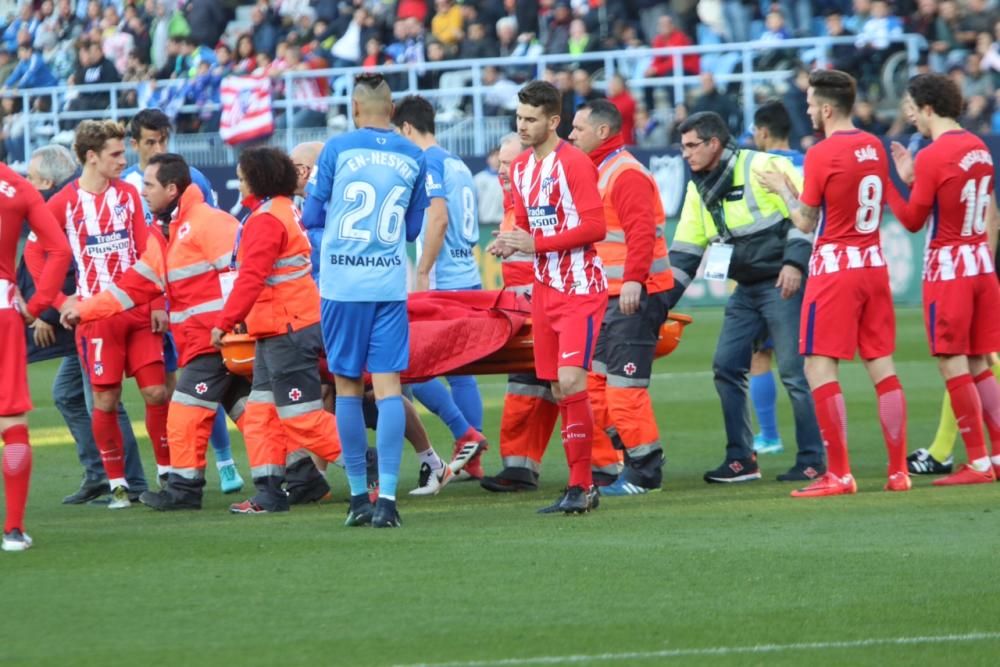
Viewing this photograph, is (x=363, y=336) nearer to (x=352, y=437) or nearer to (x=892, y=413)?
(x=352, y=437)

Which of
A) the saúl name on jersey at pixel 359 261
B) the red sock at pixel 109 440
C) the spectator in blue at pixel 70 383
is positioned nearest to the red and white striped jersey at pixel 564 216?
the saúl name on jersey at pixel 359 261

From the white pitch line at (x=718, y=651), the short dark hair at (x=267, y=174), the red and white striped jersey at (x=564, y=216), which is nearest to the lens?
the white pitch line at (x=718, y=651)

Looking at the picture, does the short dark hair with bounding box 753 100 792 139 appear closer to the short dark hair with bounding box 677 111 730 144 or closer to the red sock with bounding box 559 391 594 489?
the short dark hair with bounding box 677 111 730 144

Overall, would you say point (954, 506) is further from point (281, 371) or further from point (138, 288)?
point (138, 288)

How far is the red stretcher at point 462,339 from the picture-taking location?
32.0ft

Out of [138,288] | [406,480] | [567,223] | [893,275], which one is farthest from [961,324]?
[893,275]

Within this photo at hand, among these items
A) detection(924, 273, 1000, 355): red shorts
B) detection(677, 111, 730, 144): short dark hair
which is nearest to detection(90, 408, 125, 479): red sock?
detection(677, 111, 730, 144): short dark hair

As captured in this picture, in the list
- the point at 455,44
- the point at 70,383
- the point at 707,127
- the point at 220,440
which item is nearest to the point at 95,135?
the point at 70,383

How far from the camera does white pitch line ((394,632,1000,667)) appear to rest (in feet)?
18.3

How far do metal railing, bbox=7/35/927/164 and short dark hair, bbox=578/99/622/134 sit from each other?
13886mm

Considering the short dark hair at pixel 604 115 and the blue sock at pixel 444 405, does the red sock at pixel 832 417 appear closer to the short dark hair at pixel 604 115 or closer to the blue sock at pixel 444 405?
the short dark hair at pixel 604 115

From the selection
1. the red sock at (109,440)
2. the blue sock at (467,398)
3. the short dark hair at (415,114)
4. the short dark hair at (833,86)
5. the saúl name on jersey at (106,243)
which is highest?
the short dark hair at (833,86)

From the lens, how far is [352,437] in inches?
337

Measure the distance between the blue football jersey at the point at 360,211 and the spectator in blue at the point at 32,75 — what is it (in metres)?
23.1
